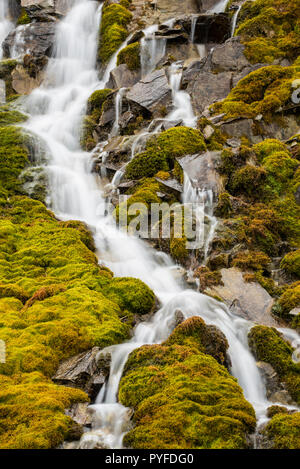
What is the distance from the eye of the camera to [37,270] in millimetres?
9523

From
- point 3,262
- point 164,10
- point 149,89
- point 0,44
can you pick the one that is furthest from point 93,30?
point 3,262

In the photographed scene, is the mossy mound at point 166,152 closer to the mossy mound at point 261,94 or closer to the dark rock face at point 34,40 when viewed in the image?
the mossy mound at point 261,94

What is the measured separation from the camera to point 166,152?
14406 millimetres

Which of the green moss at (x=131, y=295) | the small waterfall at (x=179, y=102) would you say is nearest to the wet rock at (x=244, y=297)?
the green moss at (x=131, y=295)

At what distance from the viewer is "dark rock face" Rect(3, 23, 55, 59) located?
2780cm

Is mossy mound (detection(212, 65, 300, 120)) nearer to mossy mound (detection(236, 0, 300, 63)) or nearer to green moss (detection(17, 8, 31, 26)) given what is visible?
mossy mound (detection(236, 0, 300, 63))

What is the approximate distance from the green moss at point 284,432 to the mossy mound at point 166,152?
1041 centimetres

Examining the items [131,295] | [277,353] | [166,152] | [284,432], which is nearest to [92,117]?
[166,152]

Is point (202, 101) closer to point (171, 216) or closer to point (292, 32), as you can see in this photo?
point (292, 32)

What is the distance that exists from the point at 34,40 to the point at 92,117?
12539mm

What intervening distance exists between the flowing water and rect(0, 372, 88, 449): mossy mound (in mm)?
357

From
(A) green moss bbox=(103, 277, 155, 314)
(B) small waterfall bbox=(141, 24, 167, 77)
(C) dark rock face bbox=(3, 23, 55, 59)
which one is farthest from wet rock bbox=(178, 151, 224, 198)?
(C) dark rock face bbox=(3, 23, 55, 59)

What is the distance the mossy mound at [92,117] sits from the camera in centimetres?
1895

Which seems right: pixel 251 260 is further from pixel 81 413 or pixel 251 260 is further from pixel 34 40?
pixel 34 40
